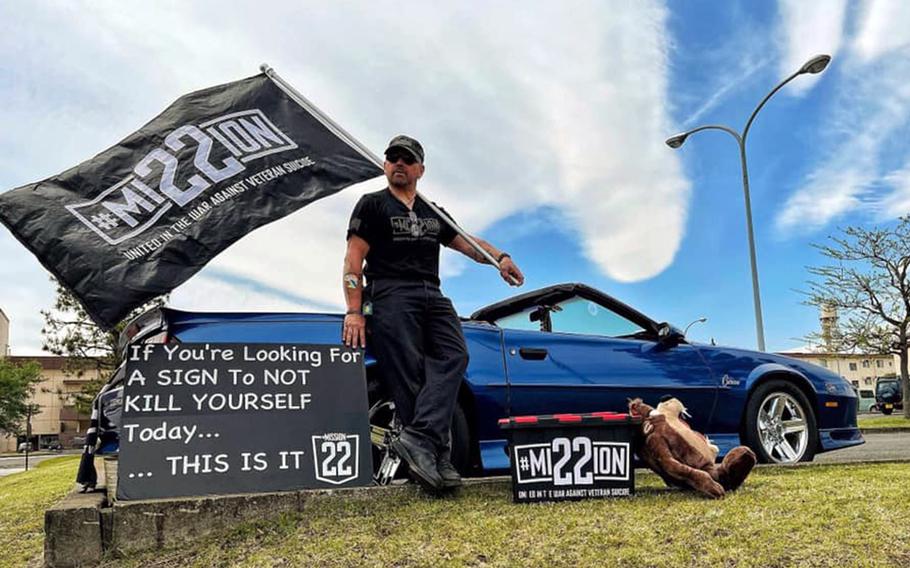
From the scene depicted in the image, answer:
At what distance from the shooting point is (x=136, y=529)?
292cm

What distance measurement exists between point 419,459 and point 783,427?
3.35m

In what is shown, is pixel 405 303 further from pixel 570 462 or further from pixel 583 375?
pixel 583 375

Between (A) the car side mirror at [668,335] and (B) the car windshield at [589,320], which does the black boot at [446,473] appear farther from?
(A) the car side mirror at [668,335]

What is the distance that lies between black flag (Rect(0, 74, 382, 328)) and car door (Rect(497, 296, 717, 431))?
1.56 meters

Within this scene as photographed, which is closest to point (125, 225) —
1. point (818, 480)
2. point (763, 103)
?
point (818, 480)

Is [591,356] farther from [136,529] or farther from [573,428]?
[136,529]

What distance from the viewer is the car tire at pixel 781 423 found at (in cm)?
514

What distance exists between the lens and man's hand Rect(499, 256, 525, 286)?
12.6ft

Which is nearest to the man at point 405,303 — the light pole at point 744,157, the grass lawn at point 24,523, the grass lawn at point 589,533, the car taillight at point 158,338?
the grass lawn at point 589,533

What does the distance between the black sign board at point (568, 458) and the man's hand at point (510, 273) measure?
839 millimetres

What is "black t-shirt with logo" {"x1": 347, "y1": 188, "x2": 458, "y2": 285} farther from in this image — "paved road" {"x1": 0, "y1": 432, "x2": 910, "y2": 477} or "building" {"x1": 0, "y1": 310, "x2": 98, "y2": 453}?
"building" {"x1": 0, "y1": 310, "x2": 98, "y2": 453}

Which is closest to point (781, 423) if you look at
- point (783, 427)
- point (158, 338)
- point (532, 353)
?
point (783, 427)

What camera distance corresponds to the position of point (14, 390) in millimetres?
49688

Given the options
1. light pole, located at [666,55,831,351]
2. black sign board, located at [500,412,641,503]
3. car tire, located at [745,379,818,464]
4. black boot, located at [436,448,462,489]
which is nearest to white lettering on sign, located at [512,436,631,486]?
black sign board, located at [500,412,641,503]
